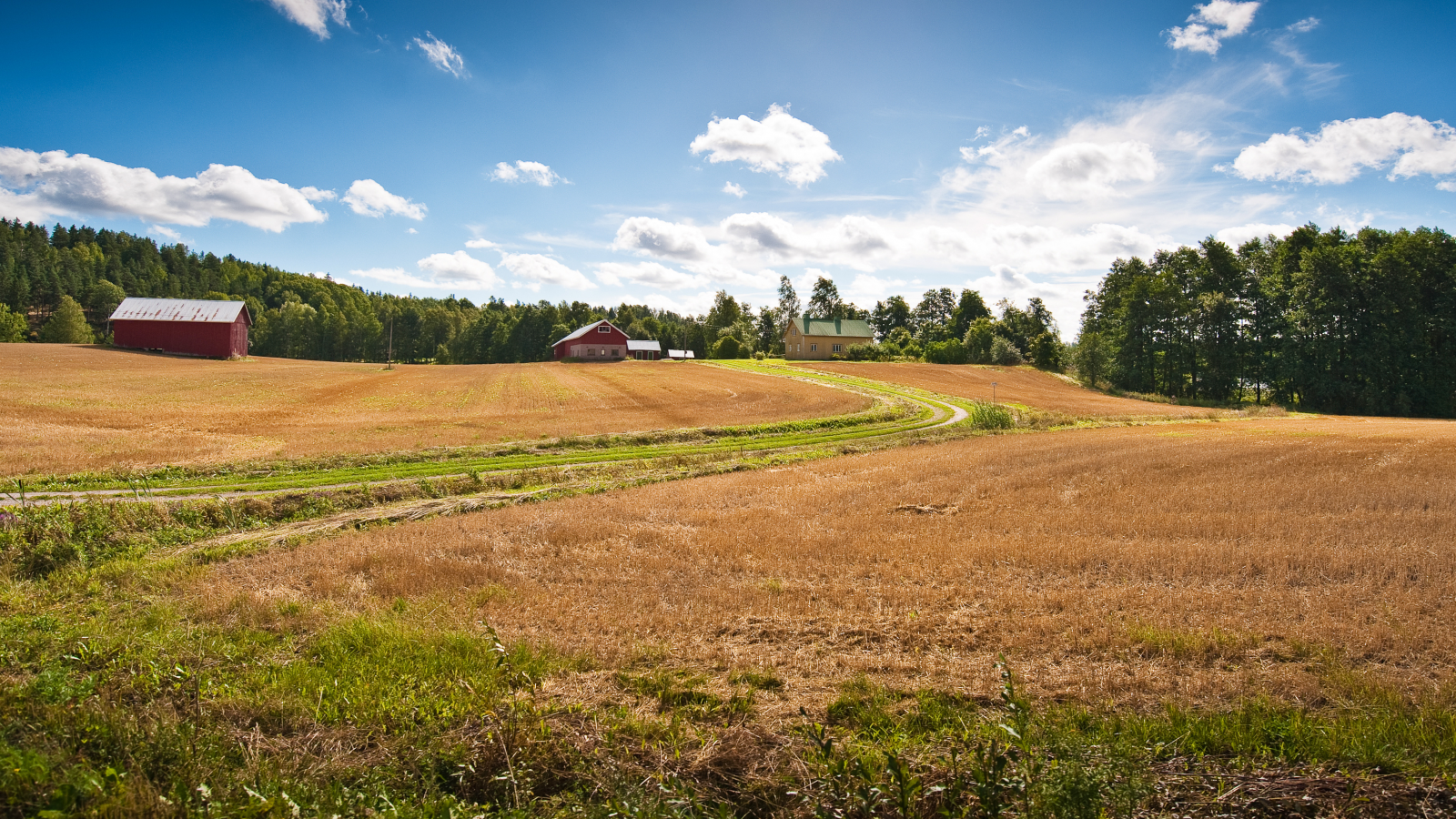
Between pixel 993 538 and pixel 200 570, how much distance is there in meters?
14.5

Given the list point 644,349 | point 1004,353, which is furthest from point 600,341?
point 1004,353

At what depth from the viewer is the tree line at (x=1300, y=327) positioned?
182 ft

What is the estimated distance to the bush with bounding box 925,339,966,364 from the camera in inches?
4058

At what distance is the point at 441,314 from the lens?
466ft

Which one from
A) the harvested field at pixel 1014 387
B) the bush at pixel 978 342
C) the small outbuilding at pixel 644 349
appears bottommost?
the harvested field at pixel 1014 387

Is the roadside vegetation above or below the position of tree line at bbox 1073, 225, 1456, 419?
below

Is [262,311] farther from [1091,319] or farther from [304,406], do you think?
[1091,319]

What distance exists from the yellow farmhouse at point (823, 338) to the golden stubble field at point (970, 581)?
308 feet

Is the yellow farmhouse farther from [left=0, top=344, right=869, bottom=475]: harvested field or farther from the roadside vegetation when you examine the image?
the roadside vegetation

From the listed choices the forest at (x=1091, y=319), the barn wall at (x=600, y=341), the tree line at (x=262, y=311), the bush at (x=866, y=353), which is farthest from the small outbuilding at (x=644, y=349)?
the bush at (x=866, y=353)

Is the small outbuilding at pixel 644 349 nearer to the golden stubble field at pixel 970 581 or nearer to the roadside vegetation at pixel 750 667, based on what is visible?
the golden stubble field at pixel 970 581

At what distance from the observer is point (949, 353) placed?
103 m

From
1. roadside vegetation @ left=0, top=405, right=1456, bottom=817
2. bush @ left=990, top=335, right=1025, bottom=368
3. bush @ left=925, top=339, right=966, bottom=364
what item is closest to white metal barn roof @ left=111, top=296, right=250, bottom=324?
roadside vegetation @ left=0, top=405, right=1456, bottom=817

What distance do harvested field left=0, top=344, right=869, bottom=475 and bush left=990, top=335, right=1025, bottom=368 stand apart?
4768 centimetres
